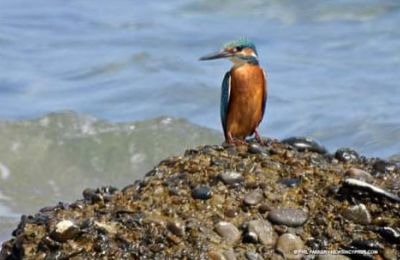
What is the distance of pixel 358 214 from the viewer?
7160 millimetres

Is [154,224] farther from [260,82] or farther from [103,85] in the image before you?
[103,85]

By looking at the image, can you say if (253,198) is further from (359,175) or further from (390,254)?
(390,254)

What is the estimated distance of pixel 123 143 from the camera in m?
14.5

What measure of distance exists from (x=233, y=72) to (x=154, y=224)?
6.60 ft

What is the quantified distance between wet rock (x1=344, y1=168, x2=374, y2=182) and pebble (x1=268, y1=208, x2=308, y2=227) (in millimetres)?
455

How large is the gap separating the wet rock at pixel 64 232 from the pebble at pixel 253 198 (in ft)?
2.90

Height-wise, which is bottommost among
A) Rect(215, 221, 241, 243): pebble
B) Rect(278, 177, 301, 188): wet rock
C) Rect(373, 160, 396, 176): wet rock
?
Rect(215, 221, 241, 243): pebble

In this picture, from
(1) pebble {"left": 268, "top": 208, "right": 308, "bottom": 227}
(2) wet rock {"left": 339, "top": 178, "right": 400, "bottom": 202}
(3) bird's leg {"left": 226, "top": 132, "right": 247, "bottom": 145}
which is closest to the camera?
(1) pebble {"left": 268, "top": 208, "right": 308, "bottom": 227}

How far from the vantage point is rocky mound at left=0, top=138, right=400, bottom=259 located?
695 centimetres

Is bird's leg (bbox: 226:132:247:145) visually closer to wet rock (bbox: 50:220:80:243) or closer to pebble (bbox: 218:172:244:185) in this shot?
pebble (bbox: 218:172:244:185)

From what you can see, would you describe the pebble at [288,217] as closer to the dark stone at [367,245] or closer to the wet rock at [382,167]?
the dark stone at [367,245]

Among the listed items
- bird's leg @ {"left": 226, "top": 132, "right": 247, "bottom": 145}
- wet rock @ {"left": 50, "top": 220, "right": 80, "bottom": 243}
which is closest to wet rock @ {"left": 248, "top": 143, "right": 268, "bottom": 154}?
bird's leg @ {"left": 226, "top": 132, "right": 247, "bottom": 145}

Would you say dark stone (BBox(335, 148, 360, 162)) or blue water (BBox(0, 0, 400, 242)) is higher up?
dark stone (BBox(335, 148, 360, 162))

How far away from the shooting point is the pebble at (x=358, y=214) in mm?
7141
